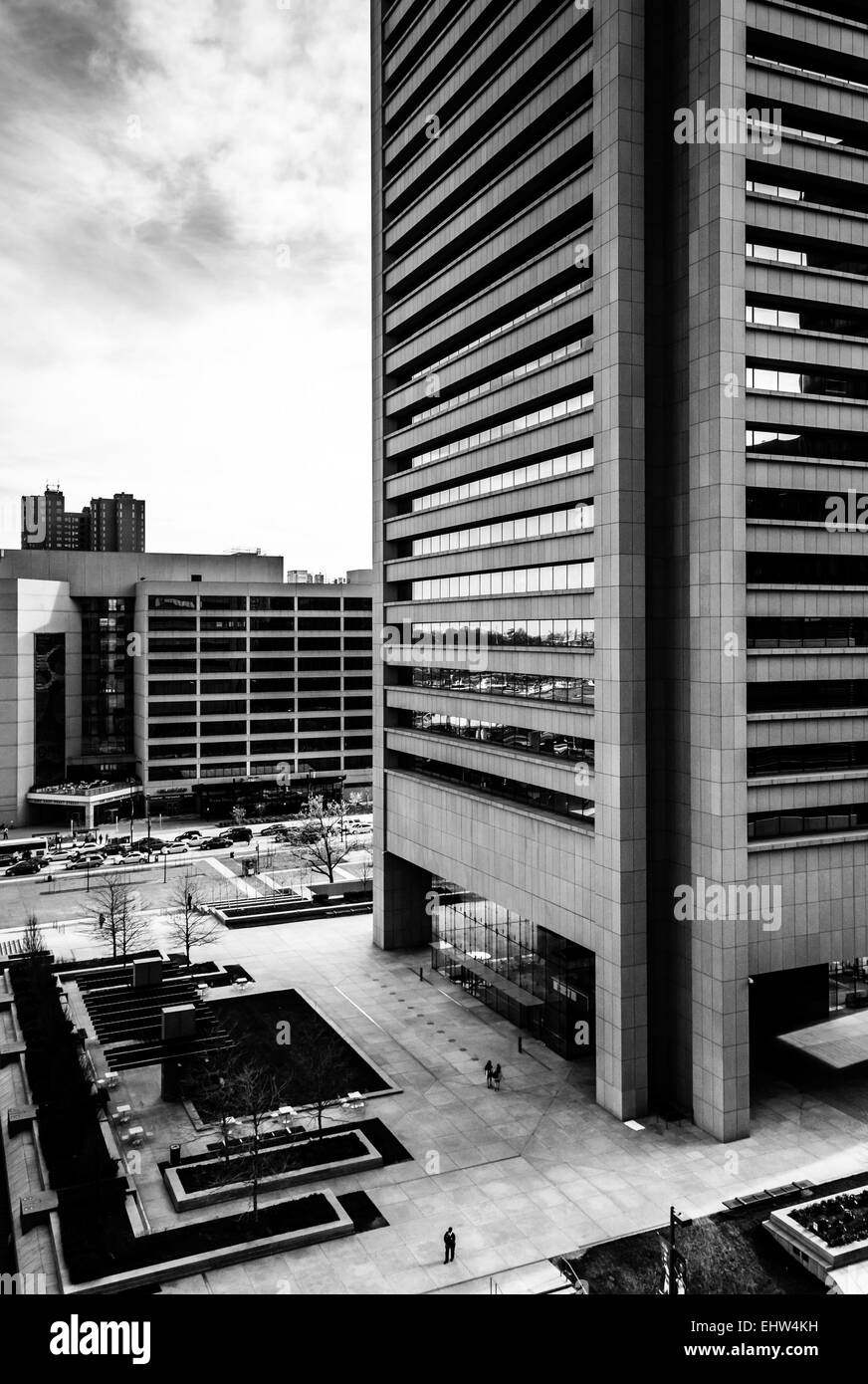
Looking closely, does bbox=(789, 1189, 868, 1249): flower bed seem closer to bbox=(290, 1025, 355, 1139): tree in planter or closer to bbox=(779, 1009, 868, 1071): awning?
bbox=(779, 1009, 868, 1071): awning

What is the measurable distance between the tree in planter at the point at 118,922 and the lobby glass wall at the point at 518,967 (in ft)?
56.9

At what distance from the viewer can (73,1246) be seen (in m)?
26.1

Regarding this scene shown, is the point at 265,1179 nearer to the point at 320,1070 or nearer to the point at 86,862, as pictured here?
the point at 320,1070

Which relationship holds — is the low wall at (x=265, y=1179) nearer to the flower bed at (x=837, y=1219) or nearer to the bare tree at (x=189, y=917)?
the flower bed at (x=837, y=1219)

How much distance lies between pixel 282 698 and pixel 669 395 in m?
78.7

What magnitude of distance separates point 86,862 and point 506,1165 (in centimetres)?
5761

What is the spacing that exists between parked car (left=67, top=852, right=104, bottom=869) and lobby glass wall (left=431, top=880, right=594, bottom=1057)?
38.0 meters

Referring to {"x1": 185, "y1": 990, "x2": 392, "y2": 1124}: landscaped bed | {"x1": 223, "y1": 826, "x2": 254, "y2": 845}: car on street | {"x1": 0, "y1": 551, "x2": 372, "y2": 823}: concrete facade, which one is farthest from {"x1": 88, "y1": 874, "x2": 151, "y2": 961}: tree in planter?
{"x1": 0, "y1": 551, "x2": 372, "y2": 823}: concrete facade

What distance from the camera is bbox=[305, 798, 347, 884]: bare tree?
241 feet

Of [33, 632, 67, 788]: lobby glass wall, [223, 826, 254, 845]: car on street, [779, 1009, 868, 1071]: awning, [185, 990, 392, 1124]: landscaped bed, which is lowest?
[185, 990, 392, 1124]: landscaped bed

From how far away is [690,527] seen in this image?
3300cm

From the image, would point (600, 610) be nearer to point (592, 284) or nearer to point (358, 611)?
point (592, 284)

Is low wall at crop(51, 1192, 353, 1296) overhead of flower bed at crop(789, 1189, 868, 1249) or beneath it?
beneath

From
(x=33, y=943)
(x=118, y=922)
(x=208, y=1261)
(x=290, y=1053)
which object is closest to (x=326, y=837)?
(x=118, y=922)
